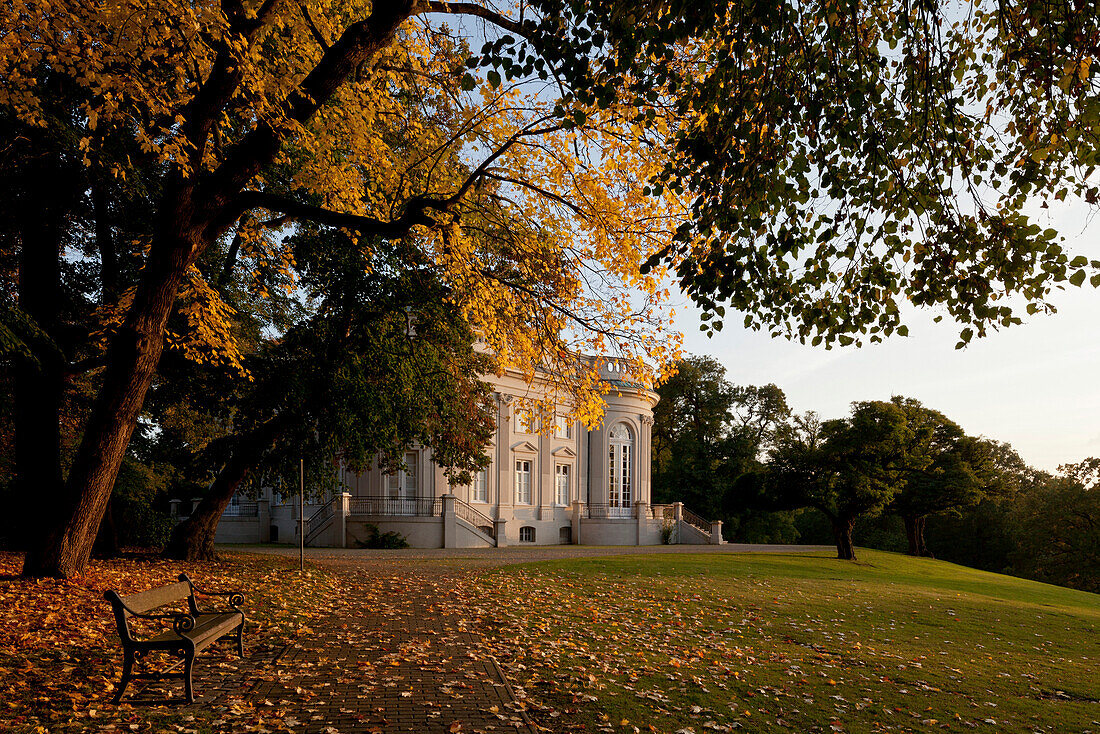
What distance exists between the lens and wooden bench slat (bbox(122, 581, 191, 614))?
6781 mm

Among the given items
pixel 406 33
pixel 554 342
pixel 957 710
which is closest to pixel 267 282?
pixel 406 33

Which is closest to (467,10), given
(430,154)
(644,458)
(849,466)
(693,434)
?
(430,154)

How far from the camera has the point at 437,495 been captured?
107 ft

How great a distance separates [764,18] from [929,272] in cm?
280

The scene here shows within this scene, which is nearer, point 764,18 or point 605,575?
point 764,18

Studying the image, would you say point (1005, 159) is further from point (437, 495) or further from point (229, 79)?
point (437, 495)

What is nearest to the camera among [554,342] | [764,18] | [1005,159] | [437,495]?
[764,18]

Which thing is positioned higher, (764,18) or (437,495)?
(764,18)

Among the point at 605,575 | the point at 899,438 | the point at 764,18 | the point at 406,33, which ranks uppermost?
the point at 406,33

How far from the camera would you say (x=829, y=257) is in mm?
7223

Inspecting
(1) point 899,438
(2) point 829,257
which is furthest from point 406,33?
(1) point 899,438

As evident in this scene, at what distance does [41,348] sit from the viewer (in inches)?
550

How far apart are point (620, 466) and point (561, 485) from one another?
4.20 metres

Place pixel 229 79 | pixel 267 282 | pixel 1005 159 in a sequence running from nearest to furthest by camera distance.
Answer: pixel 1005 159, pixel 229 79, pixel 267 282
